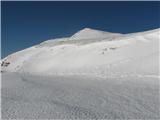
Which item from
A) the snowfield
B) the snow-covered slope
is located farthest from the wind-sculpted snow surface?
the snow-covered slope

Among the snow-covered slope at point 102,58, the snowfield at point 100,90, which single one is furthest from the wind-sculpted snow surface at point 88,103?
the snow-covered slope at point 102,58

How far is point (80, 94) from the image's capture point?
1089cm

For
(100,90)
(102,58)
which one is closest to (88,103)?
(100,90)

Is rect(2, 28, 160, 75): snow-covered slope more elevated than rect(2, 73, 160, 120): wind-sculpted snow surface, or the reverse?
rect(2, 73, 160, 120): wind-sculpted snow surface

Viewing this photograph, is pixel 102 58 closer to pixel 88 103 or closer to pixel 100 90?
pixel 100 90

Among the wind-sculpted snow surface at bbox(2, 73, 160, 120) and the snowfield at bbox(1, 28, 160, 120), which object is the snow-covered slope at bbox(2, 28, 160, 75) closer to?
the snowfield at bbox(1, 28, 160, 120)

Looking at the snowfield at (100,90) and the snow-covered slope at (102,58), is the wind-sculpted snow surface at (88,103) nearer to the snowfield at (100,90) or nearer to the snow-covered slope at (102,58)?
the snowfield at (100,90)

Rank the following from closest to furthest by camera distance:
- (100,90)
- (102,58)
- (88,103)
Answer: (88,103), (100,90), (102,58)

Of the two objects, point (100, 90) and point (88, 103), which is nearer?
point (88, 103)

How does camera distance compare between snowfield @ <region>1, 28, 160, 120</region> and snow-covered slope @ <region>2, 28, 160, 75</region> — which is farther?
snow-covered slope @ <region>2, 28, 160, 75</region>

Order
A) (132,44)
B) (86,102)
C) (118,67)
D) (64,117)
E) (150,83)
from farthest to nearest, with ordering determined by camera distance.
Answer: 1. (132,44)
2. (118,67)
3. (150,83)
4. (86,102)
5. (64,117)

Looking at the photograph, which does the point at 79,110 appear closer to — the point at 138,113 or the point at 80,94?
the point at 138,113

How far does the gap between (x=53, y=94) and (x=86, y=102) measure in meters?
2.15

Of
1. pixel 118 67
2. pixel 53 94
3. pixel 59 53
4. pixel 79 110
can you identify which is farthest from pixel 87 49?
pixel 79 110
